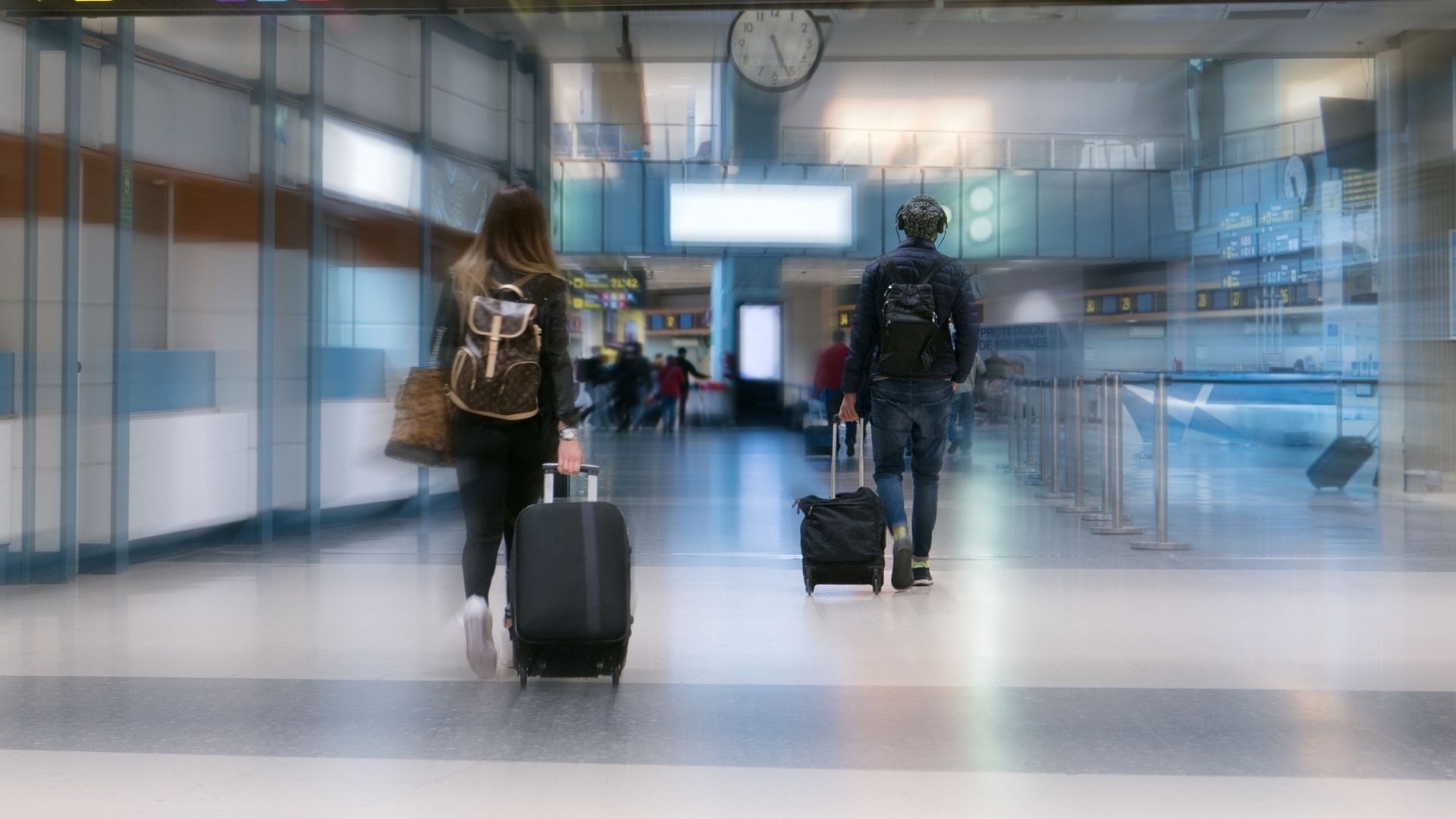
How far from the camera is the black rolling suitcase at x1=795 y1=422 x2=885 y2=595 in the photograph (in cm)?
595

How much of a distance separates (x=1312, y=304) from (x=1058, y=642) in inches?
501

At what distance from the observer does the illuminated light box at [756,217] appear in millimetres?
21125

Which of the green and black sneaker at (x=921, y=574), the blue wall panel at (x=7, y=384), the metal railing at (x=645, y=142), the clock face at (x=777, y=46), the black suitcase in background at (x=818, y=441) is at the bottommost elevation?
the green and black sneaker at (x=921, y=574)

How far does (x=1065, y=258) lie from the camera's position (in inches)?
747

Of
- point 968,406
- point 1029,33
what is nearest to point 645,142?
point 968,406

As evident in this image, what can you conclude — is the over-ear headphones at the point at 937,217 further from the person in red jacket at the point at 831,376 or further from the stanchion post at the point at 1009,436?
the person in red jacket at the point at 831,376

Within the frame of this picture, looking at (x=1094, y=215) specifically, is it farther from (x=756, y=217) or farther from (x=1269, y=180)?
(x=756, y=217)

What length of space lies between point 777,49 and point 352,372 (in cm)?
642

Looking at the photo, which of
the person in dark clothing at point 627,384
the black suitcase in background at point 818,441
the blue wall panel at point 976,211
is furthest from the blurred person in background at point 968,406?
the person in dark clothing at point 627,384

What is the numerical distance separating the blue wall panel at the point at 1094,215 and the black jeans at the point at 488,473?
1555 cm

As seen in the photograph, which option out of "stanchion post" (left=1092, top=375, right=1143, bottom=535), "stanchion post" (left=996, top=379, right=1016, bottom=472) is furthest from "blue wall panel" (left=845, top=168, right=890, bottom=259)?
"stanchion post" (left=1092, top=375, right=1143, bottom=535)

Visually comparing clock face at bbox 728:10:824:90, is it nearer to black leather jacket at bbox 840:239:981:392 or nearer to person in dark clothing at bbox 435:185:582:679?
black leather jacket at bbox 840:239:981:392

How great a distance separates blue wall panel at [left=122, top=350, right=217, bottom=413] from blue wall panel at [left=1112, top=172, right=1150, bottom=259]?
569 inches

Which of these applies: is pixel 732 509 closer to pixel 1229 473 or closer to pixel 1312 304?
pixel 1229 473
